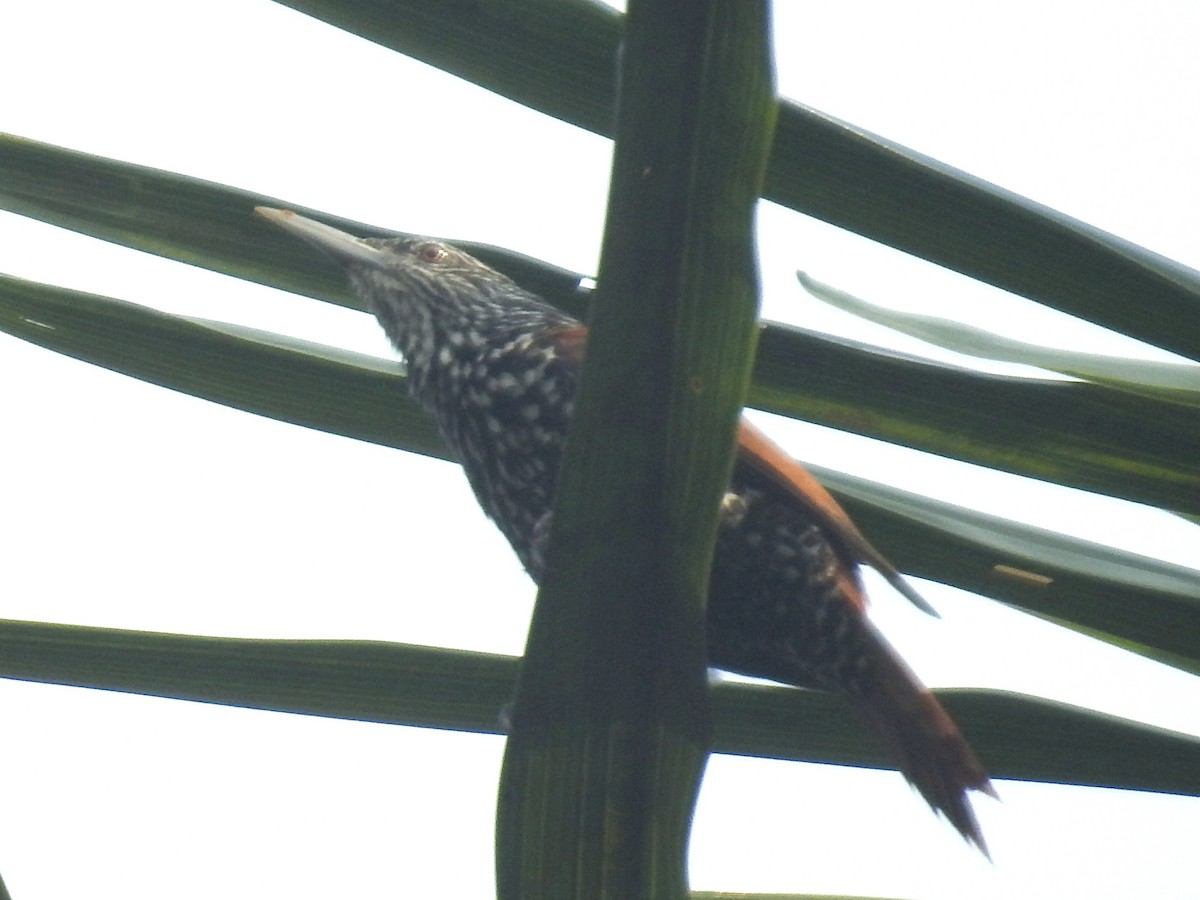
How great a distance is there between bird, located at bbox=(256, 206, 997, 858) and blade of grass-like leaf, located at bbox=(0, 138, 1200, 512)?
42 cm

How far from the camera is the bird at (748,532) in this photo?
85.3 inches

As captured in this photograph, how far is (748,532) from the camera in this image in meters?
2.49

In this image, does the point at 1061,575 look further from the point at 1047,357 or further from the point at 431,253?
the point at 431,253

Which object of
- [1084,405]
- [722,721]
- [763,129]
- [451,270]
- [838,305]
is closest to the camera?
[763,129]

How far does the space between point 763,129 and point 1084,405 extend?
84 centimetres

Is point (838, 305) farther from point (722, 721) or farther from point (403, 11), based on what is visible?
point (403, 11)

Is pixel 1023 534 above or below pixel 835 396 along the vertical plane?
below

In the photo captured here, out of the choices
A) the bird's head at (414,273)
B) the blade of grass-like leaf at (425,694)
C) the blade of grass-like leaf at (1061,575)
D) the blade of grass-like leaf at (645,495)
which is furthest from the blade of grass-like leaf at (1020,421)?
the bird's head at (414,273)

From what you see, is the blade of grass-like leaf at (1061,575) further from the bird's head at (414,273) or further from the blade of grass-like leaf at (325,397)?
the bird's head at (414,273)

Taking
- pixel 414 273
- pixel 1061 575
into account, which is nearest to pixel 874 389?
pixel 1061 575

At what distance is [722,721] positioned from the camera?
5.51 ft

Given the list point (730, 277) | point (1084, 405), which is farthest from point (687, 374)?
point (1084, 405)

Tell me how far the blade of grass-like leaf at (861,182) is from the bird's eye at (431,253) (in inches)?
70.6

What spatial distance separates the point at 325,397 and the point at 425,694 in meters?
0.43
